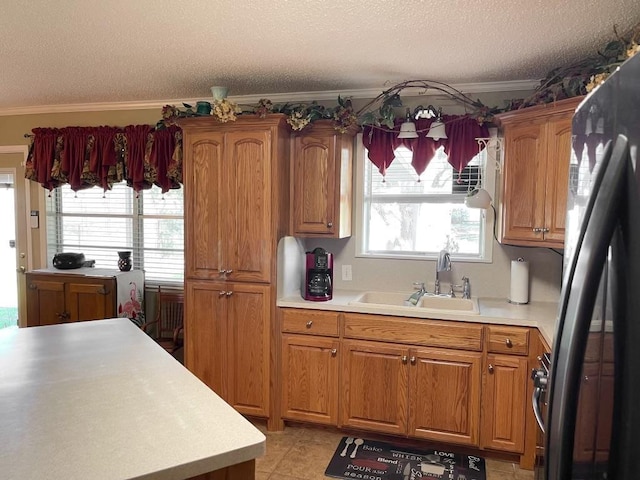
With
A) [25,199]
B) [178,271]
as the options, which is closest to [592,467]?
[178,271]

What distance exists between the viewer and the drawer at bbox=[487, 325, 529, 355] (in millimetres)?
2771

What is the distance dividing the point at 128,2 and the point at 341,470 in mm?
2668

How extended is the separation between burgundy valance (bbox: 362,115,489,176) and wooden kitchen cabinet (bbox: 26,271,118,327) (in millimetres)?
2324

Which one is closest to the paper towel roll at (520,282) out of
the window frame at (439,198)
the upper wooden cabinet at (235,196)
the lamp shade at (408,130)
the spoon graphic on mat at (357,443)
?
the window frame at (439,198)

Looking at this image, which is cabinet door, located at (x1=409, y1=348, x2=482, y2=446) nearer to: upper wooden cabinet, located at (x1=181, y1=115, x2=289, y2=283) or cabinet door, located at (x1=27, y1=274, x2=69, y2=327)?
upper wooden cabinet, located at (x1=181, y1=115, x2=289, y2=283)

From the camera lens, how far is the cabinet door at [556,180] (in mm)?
2689

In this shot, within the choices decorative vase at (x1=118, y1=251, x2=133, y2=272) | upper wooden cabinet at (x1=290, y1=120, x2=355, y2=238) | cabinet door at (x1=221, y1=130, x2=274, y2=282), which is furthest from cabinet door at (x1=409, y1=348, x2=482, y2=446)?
decorative vase at (x1=118, y1=251, x2=133, y2=272)

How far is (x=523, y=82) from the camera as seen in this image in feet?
10.5

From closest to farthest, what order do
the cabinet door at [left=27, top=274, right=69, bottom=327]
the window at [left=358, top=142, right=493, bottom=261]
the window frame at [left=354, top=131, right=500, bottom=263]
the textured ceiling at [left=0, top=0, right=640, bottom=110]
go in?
the textured ceiling at [left=0, top=0, right=640, bottom=110], the window frame at [left=354, top=131, right=500, bottom=263], the window at [left=358, top=142, right=493, bottom=261], the cabinet door at [left=27, top=274, right=69, bottom=327]

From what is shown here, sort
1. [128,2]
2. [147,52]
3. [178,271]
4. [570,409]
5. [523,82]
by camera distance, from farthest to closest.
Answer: [178,271] → [523,82] → [147,52] → [128,2] → [570,409]

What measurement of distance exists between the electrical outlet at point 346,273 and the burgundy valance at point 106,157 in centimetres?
151

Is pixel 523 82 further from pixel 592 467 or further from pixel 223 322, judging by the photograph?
pixel 592 467

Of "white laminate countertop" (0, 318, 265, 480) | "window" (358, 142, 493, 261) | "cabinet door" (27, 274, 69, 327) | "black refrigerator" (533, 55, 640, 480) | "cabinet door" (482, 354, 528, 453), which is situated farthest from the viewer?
"cabinet door" (27, 274, 69, 327)

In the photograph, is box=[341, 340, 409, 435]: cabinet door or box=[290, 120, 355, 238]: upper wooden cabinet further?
box=[290, 120, 355, 238]: upper wooden cabinet
